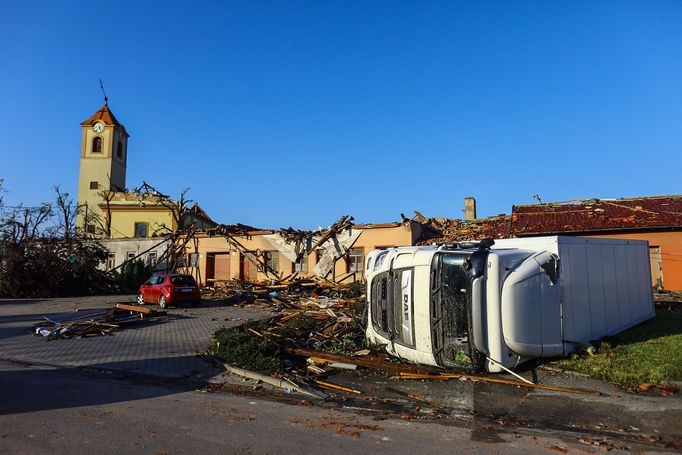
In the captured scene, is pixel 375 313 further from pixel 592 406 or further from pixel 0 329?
pixel 0 329

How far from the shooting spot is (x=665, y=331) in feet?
34.8

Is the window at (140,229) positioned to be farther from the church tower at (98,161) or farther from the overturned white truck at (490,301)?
the overturned white truck at (490,301)

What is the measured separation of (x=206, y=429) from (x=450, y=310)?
13.9ft

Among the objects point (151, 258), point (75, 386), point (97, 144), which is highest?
point (97, 144)

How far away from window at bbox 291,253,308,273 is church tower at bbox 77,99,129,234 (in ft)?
103

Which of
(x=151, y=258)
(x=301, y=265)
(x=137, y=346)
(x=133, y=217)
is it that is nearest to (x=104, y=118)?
(x=133, y=217)

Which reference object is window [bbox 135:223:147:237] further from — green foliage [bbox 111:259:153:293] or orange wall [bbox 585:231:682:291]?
orange wall [bbox 585:231:682:291]

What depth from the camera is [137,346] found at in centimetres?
1192

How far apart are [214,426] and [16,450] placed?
1.98m

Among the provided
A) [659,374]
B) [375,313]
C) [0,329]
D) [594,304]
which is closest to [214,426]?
[375,313]

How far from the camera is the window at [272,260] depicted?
2769 centimetres

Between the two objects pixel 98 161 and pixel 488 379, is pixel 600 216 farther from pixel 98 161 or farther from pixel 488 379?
pixel 98 161

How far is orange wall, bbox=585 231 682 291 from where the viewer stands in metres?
20.0

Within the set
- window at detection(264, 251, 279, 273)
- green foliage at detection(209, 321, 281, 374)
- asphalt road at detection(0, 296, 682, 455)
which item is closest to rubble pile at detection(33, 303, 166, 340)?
asphalt road at detection(0, 296, 682, 455)
